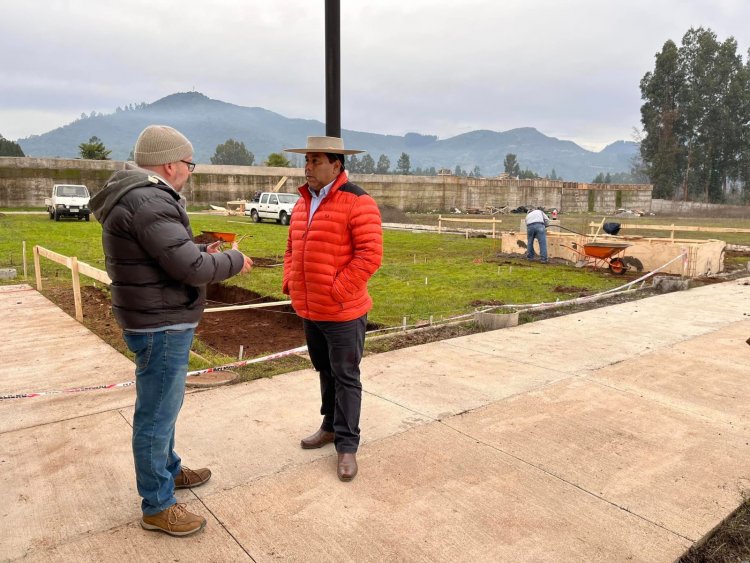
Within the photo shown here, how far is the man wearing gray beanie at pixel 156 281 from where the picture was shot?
2523 millimetres

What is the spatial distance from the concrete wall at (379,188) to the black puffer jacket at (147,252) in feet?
118

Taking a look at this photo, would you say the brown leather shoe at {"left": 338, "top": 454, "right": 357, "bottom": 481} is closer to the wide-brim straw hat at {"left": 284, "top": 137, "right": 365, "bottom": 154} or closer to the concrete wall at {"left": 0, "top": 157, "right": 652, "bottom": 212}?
the wide-brim straw hat at {"left": 284, "top": 137, "right": 365, "bottom": 154}

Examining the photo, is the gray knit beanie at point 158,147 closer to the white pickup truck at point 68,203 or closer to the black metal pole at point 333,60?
the black metal pole at point 333,60

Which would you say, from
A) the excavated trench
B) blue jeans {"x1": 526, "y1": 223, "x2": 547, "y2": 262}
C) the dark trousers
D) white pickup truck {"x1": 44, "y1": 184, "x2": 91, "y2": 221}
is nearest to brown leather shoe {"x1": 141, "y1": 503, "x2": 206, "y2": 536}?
the dark trousers

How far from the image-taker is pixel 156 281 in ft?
8.56

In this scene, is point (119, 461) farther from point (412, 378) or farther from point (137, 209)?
point (412, 378)

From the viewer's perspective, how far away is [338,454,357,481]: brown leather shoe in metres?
3.34

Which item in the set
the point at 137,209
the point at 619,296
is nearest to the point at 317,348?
the point at 137,209

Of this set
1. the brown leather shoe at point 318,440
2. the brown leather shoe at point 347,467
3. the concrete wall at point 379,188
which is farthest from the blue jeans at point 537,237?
the concrete wall at point 379,188

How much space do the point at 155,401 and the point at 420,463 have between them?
1699mm

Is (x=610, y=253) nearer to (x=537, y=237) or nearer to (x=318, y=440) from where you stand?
(x=537, y=237)

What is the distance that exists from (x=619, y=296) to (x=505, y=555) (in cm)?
830

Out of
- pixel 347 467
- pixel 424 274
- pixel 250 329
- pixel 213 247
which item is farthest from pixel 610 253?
pixel 213 247

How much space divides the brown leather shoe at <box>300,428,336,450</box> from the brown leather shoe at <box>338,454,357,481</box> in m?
0.33
